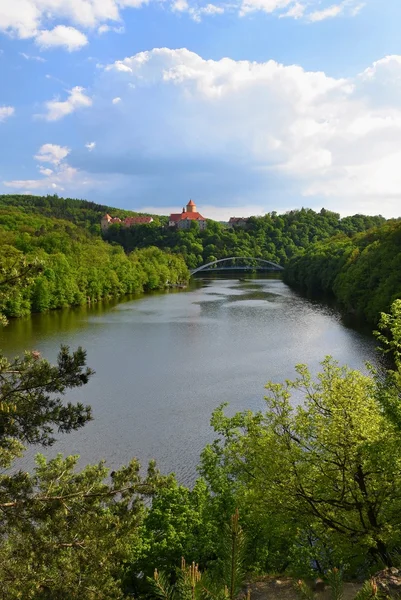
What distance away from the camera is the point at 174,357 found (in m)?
26.9

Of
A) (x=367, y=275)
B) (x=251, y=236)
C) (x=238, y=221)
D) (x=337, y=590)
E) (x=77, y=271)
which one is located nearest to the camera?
(x=337, y=590)

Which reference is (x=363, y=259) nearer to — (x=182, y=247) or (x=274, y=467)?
(x=274, y=467)

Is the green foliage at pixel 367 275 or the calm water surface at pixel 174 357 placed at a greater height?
the green foliage at pixel 367 275

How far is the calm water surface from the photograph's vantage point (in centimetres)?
1563

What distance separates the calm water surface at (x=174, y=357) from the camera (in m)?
15.6

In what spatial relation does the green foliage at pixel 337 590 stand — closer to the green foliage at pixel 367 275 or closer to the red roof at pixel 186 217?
the green foliage at pixel 367 275

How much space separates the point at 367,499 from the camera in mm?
7328

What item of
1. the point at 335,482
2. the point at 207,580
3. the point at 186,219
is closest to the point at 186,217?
the point at 186,219

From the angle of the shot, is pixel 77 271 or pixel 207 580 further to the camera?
pixel 77 271

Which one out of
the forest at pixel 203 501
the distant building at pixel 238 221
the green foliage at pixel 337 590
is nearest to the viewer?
the green foliage at pixel 337 590

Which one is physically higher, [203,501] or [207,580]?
[207,580]

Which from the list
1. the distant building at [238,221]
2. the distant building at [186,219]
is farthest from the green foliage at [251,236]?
the distant building at [186,219]

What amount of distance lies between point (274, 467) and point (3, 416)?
4.35m

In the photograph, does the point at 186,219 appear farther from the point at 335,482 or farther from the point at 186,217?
the point at 335,482
